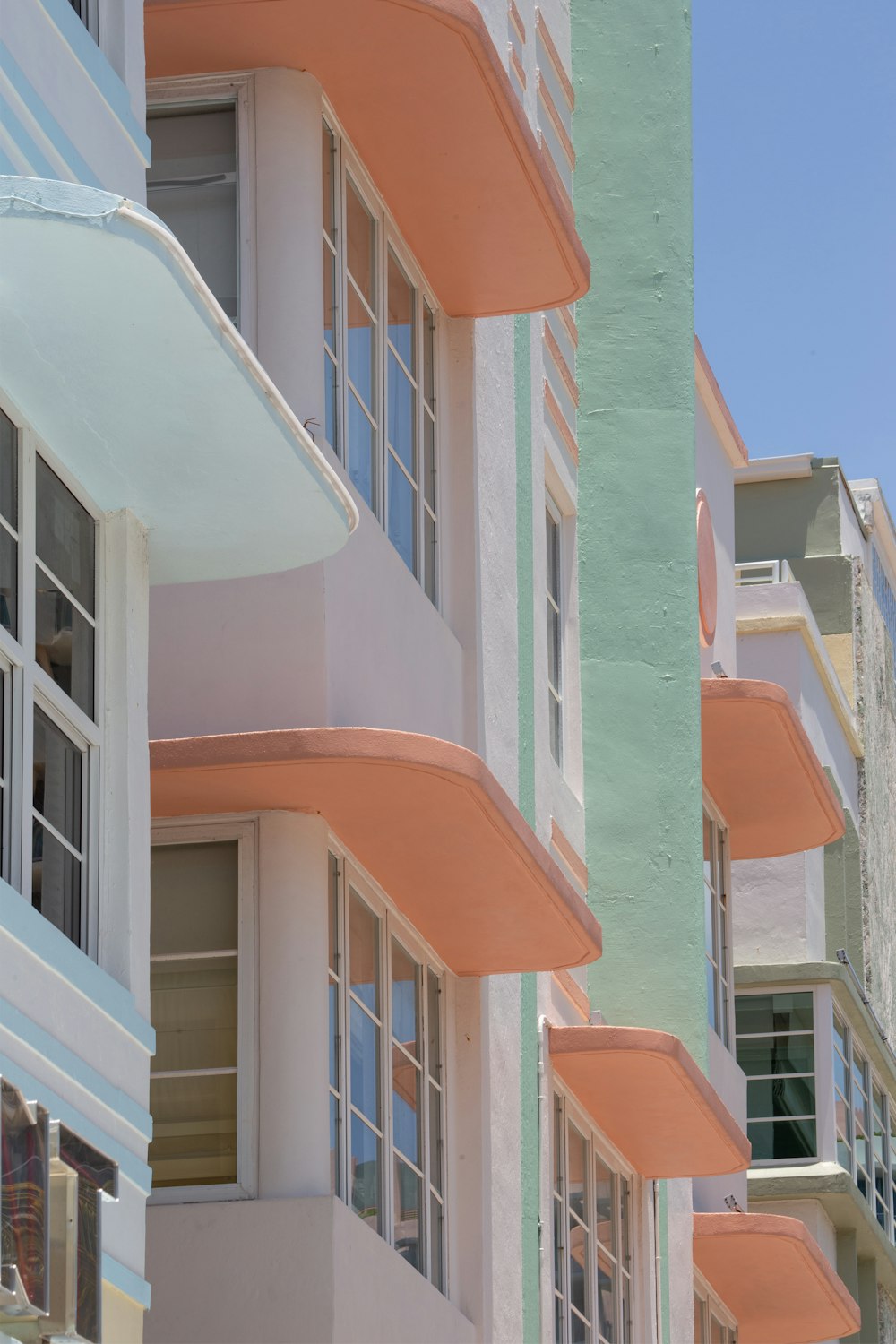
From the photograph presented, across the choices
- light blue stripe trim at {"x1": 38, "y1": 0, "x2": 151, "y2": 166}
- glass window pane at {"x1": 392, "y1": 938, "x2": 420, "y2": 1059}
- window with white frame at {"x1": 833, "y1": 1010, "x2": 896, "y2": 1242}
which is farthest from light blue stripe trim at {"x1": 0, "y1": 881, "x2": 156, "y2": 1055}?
window with white frame at {"x1": 833, "y1": 1010, "x2": 896, "y2": 1242}

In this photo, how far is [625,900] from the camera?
17531 millimetres

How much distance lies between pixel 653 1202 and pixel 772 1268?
2.89 meters

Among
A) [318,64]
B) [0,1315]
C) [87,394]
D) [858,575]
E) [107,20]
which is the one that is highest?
[858,575]

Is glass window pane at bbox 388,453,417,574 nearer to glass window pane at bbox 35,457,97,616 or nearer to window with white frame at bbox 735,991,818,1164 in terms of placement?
glass window pane at bbox 35,457,97,616

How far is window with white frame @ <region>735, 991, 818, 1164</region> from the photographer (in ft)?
90.3

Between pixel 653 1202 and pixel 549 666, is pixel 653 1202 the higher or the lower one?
the lower one

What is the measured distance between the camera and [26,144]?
7941 mm

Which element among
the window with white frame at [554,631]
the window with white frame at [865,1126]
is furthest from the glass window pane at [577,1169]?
the window with white frame at [865,1126]

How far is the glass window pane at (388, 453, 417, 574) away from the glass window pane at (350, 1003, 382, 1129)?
2195 mm

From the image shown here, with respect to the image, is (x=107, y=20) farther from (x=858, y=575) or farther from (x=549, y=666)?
(x=858, y=575)

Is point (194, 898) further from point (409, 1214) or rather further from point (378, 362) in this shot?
point (378, 362)

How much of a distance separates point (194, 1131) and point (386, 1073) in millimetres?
1316

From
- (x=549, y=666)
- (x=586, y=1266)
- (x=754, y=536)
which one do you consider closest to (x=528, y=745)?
(x=549, y=666)

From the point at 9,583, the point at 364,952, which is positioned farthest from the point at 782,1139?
the point at 9,583
